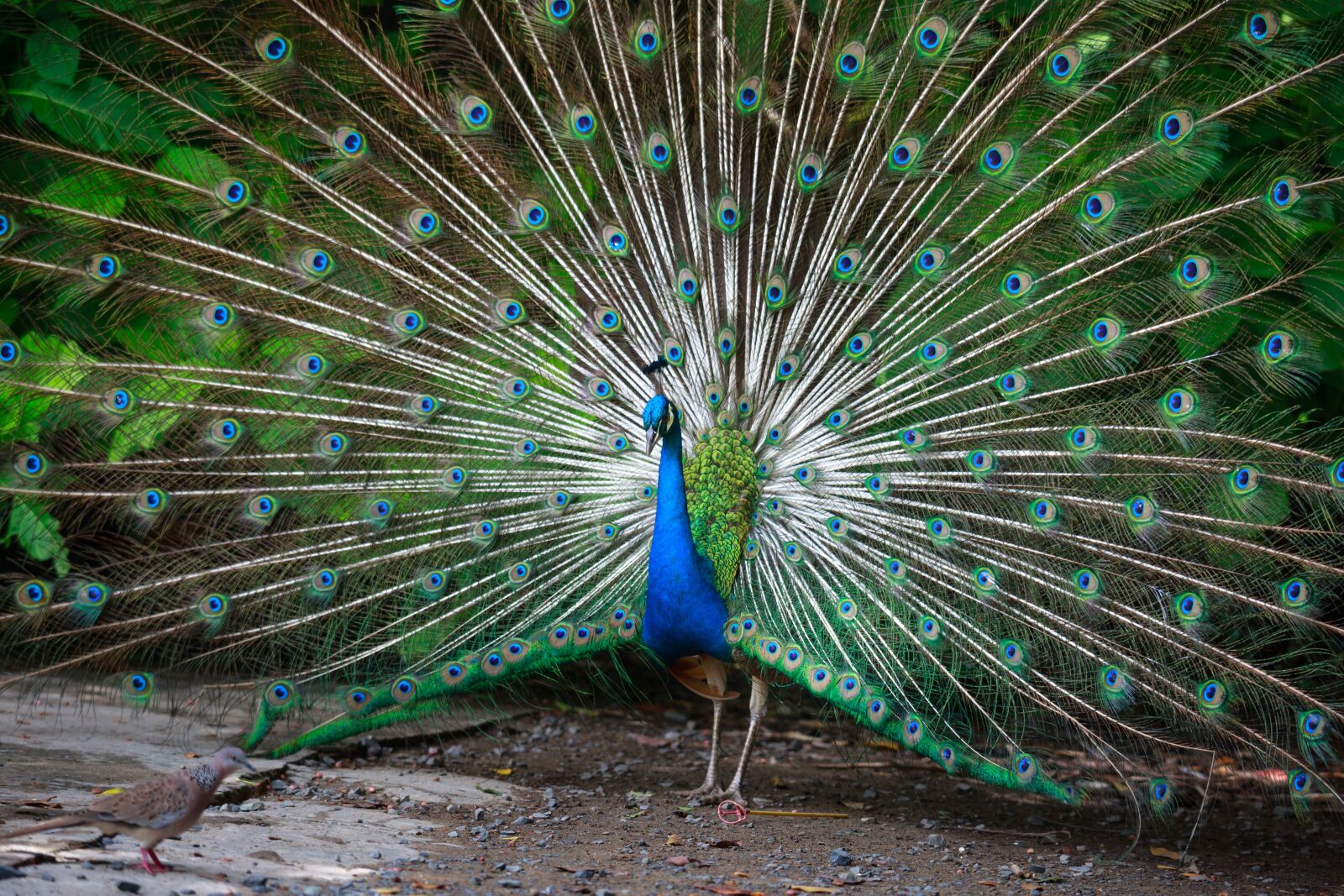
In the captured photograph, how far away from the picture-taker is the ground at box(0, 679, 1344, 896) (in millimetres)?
3576

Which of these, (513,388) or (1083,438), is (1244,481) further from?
(513,388)

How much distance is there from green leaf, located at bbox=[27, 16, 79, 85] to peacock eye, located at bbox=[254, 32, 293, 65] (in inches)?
43.4

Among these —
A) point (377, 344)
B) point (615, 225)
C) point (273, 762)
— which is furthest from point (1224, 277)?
point (273, 762)

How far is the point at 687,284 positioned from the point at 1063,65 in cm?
162

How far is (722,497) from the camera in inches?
193

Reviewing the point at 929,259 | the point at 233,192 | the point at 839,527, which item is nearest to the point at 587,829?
the point at 839,527

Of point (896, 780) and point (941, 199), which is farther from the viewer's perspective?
point (896, 780)

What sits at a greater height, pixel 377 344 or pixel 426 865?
pixel 377 344

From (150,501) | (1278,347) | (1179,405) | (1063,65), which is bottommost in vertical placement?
(150,501)

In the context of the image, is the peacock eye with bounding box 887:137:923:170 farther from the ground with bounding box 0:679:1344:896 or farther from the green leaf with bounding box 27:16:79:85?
the green leaf with bounding box 27:16:79:85

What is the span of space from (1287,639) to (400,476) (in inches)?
134

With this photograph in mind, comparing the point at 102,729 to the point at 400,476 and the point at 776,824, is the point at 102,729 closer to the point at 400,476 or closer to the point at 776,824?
the point at 400,476

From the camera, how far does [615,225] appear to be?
492 centimetres

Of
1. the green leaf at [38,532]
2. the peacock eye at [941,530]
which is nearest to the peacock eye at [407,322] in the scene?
the green leaf at [38,532]
